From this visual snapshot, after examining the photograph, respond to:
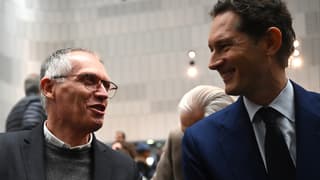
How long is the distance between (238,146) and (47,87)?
134cm

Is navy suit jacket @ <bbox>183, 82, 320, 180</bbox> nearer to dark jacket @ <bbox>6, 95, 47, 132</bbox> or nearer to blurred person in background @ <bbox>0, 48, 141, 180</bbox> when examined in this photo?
blurred person in background @ <bbox>0, 48, 141, 180</bbox>

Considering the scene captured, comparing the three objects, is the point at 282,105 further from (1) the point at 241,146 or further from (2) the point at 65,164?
(2) the point at 65,164

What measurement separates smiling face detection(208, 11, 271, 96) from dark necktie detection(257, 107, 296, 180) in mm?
202

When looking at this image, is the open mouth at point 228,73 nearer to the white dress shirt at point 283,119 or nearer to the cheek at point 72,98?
the white dress shirt at point 283,119

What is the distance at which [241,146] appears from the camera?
9.14 ft

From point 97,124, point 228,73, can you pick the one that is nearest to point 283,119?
point 228,73

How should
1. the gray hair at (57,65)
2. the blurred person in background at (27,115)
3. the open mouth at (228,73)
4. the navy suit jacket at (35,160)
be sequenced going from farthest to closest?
the blurred person in background at (27,115) → the gray hair at (57,65) → the navy suit jacket at (35,160) → the open mouth at (228,73)

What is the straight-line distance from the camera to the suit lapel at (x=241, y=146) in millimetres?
2727

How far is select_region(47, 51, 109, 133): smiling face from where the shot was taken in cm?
349

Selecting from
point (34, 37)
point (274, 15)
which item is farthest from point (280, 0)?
point (34, 37)

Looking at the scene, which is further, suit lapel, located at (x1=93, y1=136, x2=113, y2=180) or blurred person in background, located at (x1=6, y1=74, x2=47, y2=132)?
blurred person in background, located at (x1=6, y1=74, x2=47, y2=132)

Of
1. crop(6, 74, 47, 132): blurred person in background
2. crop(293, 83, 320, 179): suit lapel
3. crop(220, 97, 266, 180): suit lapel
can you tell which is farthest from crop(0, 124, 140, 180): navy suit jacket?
crop(6, 74, 47, 132): blurred person in background

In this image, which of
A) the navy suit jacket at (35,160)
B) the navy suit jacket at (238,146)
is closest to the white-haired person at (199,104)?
the navy suit jacket at (35,160)

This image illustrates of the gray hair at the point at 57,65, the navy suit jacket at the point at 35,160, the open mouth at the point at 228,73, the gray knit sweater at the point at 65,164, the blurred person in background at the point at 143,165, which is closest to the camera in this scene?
the open mouth at the point at 228,73
